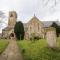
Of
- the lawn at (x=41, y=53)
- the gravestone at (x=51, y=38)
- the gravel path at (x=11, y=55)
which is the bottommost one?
the gravel path at (x=11, y=55)

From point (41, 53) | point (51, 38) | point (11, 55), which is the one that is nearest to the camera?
point (41, 53)

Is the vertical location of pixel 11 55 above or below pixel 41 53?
below

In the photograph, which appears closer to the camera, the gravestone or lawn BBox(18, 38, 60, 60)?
lawn BBox(18, 38, 60, 60)

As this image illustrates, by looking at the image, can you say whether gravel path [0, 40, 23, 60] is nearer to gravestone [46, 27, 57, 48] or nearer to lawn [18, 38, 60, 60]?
lawn [18, 38, 60, 60]

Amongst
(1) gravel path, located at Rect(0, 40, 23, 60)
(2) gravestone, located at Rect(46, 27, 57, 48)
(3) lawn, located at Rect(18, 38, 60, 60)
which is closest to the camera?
(3) lawn, located at Rect(18, 38, 60, 60)

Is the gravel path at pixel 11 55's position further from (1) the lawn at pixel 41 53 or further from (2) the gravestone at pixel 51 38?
(2) the gravestone at pixel 51 38

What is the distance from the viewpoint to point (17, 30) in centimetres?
7662

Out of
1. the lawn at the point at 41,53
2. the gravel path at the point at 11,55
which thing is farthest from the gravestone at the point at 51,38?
the gravel path at the point at 11,55

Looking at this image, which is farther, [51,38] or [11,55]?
[51,38]

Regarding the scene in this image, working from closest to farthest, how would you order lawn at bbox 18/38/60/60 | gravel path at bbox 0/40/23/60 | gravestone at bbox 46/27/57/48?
lawn at bbox 18/38/60/60
gravel path at bbox 0/40/23/60
gravestone at bbox 46/27/57/48

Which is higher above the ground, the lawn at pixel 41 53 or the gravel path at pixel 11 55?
the lawn at pixel 41 53

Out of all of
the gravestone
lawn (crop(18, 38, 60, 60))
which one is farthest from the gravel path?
the gravestone

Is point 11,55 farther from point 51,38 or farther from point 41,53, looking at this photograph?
point 51,38

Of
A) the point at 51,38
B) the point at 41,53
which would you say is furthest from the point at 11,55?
the point at 51,38
